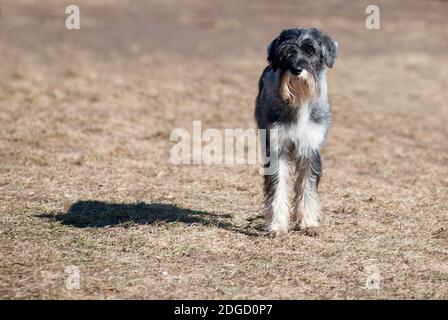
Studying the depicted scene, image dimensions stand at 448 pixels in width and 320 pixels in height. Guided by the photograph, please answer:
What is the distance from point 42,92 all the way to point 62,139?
3745 mm

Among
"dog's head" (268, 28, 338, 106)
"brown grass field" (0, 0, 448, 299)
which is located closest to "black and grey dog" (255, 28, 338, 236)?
"dog's head" (268, 28, 338, 106)

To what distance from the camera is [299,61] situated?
7.48m

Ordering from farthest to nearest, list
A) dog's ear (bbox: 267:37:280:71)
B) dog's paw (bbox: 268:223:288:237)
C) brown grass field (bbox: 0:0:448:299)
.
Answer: dog's paw (bbox: 268:223:288:237), dog's ear (bbox: 267:37:280:71), brown grass field (bbox: 0:0:448:299)

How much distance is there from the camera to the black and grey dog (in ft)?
24.9

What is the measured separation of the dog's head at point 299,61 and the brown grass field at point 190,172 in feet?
5.23

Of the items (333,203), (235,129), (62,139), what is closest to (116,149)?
(62,139)

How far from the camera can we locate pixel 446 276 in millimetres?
7234

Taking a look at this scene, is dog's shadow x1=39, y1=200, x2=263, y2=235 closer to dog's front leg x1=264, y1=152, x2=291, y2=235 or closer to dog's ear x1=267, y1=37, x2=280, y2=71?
dog's front leg x1=264, y1=152, x2=291, y2=235

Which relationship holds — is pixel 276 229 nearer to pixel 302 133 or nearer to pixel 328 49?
pixel 302 133

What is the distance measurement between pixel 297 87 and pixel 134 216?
2563 millimetres

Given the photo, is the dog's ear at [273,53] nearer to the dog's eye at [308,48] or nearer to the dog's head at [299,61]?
the dog's head at [299,61]

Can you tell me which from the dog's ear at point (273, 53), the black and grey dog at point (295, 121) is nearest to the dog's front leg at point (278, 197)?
the black and grey dog at point (295, 121)

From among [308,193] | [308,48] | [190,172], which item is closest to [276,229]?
[308,193]
